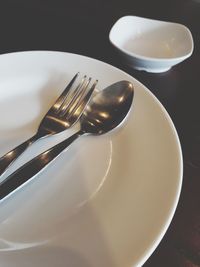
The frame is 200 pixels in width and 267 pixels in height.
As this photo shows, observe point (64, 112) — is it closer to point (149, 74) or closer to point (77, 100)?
point (77, 100)

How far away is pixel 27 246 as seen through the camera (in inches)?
10.9

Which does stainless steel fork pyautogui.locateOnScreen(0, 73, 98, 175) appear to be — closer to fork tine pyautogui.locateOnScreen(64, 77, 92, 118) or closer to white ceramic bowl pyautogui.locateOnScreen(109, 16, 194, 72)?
fork tine pyautogui.locateOnScreen(64, 77, 92, 118)

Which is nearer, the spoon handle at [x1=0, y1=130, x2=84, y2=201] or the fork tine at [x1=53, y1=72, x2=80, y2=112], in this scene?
the spoon handle at [x1=0, y1=130, x2=84, y2=201]

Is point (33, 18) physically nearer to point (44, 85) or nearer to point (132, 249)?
point (44, 85)

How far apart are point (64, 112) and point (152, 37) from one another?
0.29 metres

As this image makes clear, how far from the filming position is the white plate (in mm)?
266

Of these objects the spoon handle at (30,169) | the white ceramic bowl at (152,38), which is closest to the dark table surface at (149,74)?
the white ceramic bowl at (152,38)

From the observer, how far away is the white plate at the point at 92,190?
0.87 ft

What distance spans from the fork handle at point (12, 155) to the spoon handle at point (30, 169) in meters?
0.02

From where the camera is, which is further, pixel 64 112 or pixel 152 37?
pixel 152 37

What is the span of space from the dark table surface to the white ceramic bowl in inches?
1.0

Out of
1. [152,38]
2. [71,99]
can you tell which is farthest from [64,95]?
[152,38]

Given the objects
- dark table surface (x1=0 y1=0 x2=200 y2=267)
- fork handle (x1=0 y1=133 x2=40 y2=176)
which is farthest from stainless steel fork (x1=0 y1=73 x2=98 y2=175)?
dark table surface (x1=0 y1=0 x2=200 y2=267)

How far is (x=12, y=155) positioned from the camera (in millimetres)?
339
